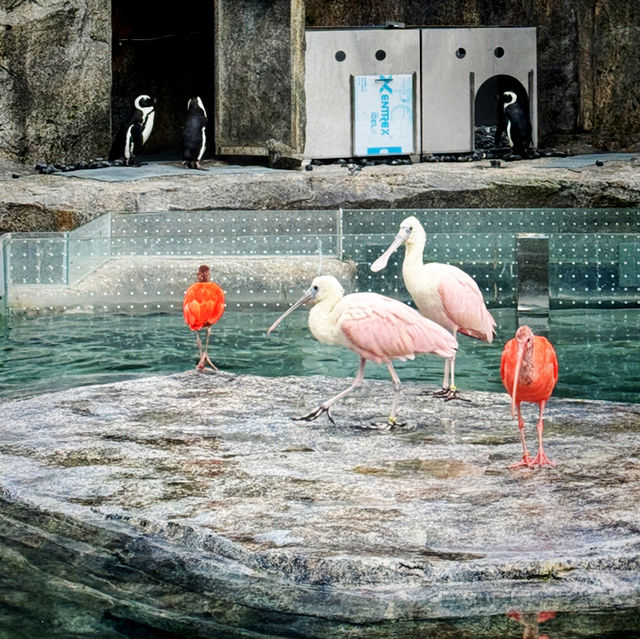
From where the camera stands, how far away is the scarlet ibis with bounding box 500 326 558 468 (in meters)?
4.34

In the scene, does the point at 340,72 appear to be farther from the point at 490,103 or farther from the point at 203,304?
the point at 203,304

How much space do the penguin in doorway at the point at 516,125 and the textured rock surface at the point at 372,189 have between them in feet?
6.64

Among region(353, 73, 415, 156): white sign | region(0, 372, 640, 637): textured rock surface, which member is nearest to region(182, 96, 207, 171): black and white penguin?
region(353, 73, 415, 156): white sign

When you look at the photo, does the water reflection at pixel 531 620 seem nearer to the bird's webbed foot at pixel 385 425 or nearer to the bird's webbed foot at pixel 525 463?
the bird's webbed foot at pixel 525 463

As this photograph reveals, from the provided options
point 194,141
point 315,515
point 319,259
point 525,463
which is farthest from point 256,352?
point 194,141

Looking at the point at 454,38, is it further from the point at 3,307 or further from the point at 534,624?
the point at 534,624

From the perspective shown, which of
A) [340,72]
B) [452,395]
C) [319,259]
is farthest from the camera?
[340,72]

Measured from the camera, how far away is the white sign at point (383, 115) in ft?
45.8

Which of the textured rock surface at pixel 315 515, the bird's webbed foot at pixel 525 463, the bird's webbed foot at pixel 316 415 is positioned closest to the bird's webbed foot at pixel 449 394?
the textured rock surface at pixel 315 515

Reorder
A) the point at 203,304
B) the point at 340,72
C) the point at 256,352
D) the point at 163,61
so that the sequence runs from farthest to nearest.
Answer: the point at 163,61
the point at 340,72
the point at 256,352
the point at 203,304

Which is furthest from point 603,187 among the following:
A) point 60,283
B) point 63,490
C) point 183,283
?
point 63,490

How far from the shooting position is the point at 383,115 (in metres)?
14.0

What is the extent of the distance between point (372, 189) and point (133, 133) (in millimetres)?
3356

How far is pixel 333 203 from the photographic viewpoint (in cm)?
1181
